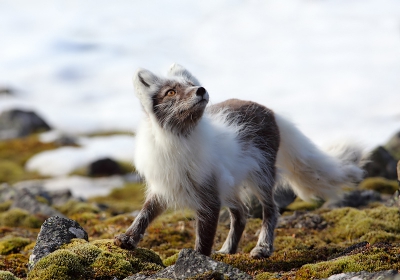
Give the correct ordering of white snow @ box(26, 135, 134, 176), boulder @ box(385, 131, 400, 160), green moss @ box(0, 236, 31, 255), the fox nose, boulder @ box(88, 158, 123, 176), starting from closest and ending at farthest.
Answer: the fox nose → green moss @ box(0, 236, 31, 255) → boulder @ box(385, 131, 400, 160) → boulder @ box(88, 158, 123, 176) → white snow @ box(26, 135, 134, 176)

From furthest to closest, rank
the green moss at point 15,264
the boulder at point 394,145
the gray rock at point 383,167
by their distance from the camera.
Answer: the boulder at point 394,145 → the gray rock at point 383,167 → the green moss at point 15,264

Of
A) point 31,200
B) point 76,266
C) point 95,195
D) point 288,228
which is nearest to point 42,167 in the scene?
point 95,195

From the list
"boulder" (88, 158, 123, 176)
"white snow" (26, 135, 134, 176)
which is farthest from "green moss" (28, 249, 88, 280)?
"boulder" (88, 158, 123, 176)

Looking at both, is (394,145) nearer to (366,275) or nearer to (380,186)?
(380,186)

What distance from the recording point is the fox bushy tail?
11.4 metres

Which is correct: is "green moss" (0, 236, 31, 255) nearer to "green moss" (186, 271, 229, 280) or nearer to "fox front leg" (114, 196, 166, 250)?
"fox front leg" (114, 196, 166, 250)

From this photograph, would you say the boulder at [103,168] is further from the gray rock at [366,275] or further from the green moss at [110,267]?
the gray rock at [366,275]

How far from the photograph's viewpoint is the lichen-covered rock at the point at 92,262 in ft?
24.1

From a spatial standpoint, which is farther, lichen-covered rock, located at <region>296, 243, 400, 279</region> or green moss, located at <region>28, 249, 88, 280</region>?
green moss, located at <region>28, 249, 88, 280</region>

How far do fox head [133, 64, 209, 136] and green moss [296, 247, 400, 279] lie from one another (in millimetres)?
3060

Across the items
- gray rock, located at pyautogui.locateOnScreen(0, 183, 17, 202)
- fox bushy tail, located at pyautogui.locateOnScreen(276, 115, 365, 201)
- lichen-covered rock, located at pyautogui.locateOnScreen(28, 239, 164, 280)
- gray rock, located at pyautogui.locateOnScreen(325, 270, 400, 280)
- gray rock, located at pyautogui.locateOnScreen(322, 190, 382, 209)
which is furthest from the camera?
gray rock, located at pyautogui.locateOnScreen(0, 183, 17, 202)

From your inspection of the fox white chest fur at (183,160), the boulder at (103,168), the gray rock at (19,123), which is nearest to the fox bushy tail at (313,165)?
the fox white chest fur at (183,160)

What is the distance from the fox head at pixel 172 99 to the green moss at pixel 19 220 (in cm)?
803

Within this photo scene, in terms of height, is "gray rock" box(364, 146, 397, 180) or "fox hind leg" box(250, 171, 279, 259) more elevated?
"fox hind leg" box(250, 171, 279, 259)
